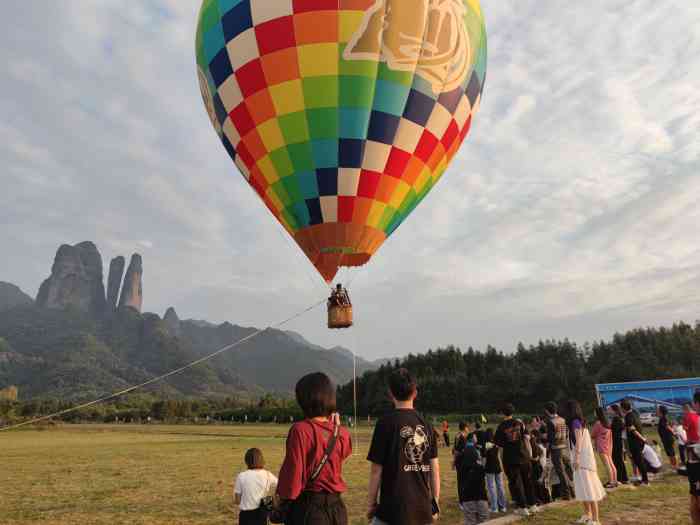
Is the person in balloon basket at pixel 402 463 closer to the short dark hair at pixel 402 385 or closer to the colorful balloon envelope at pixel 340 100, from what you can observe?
the short dark hair at pixel 402 385

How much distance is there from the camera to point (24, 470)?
17.3m

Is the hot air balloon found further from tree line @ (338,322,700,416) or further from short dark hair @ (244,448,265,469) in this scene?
tree line @ (338,322,700,416)

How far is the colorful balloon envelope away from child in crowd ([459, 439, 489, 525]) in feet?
18.3

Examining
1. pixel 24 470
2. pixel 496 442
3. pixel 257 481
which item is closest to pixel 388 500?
pixel 257 481

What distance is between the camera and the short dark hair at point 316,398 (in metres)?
3.52

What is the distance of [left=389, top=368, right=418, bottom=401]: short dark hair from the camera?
12.9 ft

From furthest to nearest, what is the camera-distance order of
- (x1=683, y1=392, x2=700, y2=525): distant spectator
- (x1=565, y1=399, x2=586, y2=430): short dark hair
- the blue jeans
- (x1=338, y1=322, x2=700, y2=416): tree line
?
1. (x1=338, y1=322, x2=700, y2=416): tree line
2. the blue jeans
3. (x1=565, y1=399, x2=586, y2=430): short dark hair
4. (x1=683, y1=392, x2=700, y2=525): distant spectator

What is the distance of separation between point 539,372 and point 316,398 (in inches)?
3138

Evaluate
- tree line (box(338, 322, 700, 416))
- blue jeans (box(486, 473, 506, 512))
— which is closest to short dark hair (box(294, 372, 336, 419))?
blue jeans (box(486, 473, 506, 512))

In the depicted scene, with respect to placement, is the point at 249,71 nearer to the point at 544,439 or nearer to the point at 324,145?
the point at 324,145

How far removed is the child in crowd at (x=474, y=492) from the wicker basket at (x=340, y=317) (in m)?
4.75

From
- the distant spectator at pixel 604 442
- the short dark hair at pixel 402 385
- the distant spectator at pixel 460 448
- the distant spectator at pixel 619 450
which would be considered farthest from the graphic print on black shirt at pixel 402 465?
the distant spectator at pixel 619 450

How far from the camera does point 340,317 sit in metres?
11.7

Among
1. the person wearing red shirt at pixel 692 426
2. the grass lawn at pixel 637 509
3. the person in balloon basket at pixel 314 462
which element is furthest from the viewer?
the grass lawn at pixel 637 509
